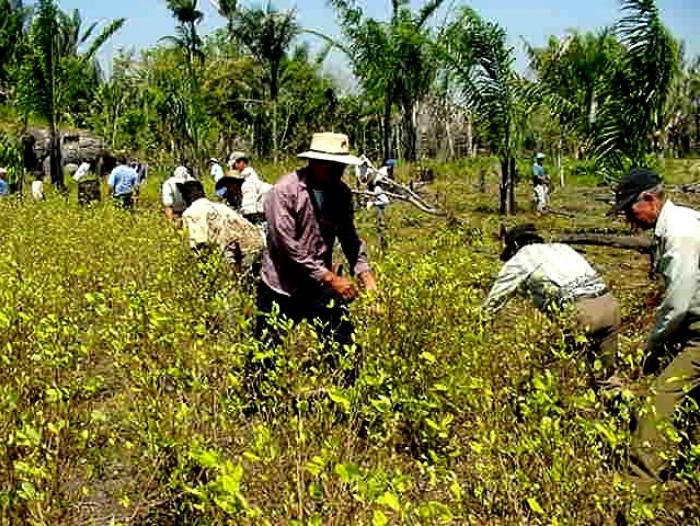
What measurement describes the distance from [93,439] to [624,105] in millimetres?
10559

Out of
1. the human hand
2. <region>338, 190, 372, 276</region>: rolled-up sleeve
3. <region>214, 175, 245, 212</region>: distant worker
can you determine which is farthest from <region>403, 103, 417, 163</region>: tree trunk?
the human hand

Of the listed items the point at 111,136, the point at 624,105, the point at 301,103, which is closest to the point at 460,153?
the point at 301,103

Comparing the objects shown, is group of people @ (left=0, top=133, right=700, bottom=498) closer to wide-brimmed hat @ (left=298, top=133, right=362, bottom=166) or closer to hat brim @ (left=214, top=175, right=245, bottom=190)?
wide-brimmed hat @ (left=298, top=133, right=362, bottom=166)

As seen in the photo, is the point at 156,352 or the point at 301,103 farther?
the point at 301,103

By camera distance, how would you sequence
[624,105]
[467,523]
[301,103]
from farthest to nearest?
[301,103] → [624,105] → [467,523]

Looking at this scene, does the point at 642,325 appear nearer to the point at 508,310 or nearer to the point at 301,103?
the point at 508,310

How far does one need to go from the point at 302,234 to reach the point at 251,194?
Result: 4.19 metres

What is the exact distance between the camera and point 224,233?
6.62 meters

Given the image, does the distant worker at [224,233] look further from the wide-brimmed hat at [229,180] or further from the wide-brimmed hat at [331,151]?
the wide-brimmed hat at [331,151]

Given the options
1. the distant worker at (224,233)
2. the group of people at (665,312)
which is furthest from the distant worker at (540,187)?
the group of people at (665,312)

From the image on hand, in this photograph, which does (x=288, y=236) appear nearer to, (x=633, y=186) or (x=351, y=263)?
(x=351, y=263)

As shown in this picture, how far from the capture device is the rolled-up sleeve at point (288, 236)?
4289 millimetres

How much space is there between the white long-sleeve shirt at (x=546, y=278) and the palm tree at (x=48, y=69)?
1709cm

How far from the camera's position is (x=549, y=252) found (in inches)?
172
